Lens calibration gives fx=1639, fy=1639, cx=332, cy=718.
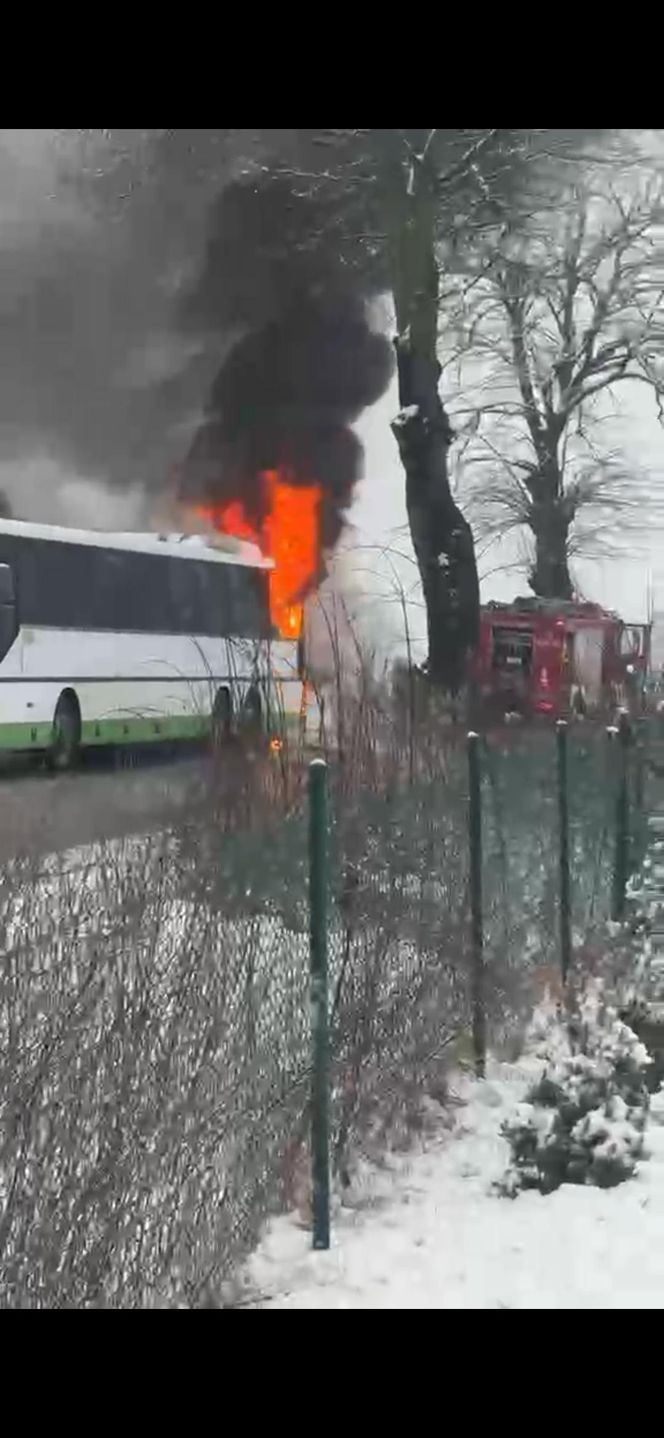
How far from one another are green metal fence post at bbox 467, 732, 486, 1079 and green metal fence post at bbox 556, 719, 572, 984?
1.02 m

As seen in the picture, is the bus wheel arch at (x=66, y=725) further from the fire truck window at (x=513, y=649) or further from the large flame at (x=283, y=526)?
the fire truck window at (x=513, y=649)

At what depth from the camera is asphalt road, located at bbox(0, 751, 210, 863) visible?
464 centimetres

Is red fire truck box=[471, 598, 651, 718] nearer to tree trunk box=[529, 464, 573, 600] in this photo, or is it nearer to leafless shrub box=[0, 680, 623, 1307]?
tree trunk box=[529, 464, 573, 600]

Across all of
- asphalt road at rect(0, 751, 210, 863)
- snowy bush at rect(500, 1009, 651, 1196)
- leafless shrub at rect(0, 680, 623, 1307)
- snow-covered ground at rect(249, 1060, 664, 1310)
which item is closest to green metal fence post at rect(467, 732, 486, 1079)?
leafless shrub at rect(0, 680, 623, 1307)

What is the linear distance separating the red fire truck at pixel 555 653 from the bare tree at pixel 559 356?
443 mm

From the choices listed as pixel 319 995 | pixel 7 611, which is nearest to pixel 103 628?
pixel 7 611

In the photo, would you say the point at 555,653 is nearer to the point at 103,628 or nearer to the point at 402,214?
the point at 103,628

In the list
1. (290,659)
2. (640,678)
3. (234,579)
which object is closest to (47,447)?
(234,579)

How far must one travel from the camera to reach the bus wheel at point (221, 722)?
640cm

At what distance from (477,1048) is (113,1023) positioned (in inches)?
95.6

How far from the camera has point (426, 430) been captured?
15727 mm

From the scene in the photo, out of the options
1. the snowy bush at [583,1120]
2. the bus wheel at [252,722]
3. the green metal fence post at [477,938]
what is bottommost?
the snowy bush at [583,1120]

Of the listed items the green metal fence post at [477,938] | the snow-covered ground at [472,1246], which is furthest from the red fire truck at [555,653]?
the snow-covered ground at [472,1246]

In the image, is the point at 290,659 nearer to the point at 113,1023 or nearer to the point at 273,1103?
the point at 273,1103
